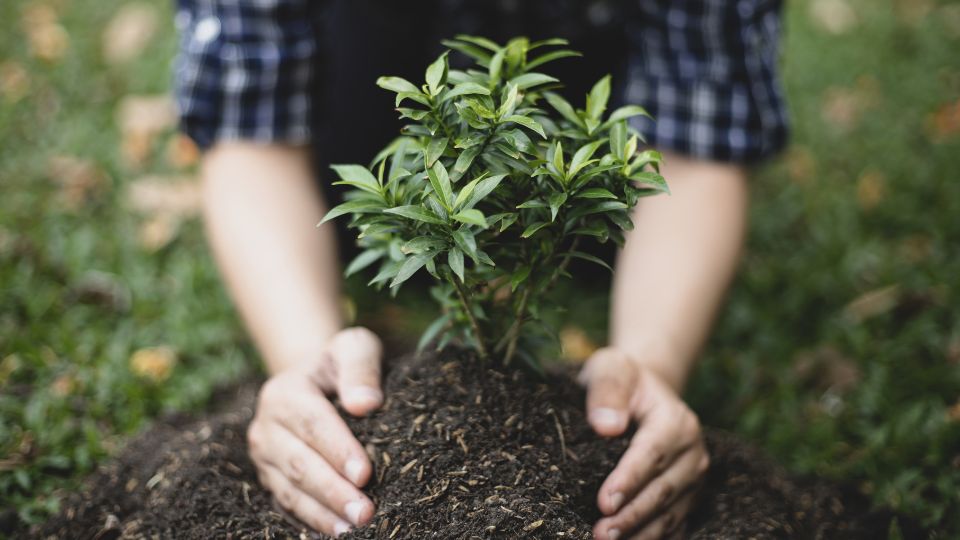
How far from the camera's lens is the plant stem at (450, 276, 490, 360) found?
1.50m

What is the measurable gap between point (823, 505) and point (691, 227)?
883 mm

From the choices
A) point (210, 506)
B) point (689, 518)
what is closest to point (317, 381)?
point (210, 506)

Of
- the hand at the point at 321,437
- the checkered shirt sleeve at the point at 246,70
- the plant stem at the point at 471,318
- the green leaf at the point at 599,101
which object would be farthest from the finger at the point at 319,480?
the checkered shirt sleeve at the point at 246,70

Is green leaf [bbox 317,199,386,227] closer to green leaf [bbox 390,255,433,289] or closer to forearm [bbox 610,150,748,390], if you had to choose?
green leaf [bbox 390,255,433,289]

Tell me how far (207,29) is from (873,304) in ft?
8.74

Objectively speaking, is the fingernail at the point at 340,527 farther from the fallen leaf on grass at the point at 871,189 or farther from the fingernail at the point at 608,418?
the fallen leaf on grass at the point at 871,189

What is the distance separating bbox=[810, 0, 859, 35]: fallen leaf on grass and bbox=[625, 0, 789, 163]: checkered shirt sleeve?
3174mm

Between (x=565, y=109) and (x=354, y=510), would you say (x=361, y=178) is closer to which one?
(x=565, y=109)

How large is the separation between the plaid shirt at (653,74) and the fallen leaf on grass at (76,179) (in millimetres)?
1236

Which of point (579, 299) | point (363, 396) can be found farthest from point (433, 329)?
point (579, 299)

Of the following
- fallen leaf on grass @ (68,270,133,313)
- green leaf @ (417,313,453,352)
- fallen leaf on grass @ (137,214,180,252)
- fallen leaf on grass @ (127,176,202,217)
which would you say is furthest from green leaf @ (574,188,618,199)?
fallen leaf on grass @ (127,176,202,217)

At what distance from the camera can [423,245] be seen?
1339 mm

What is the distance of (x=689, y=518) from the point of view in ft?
5.96

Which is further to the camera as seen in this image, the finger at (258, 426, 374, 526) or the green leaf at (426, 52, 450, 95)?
the finger at (258, 426, 374, 526)
